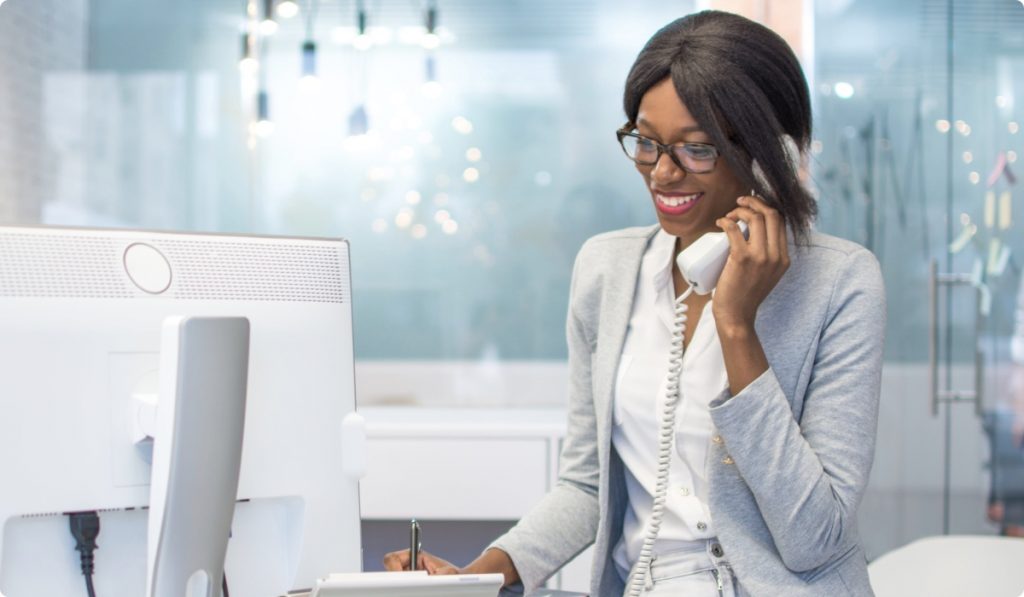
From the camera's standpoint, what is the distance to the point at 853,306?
1286 mm

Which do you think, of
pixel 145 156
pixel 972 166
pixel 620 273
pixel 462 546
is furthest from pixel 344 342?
pixel 145 156

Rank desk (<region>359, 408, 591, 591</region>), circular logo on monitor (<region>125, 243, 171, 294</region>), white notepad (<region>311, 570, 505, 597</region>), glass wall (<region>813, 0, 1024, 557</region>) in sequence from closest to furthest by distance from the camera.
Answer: white notepad (<region>311, 570, 505, 597</region>)
circular logo on monitor (<region>125, 243, 171, 294</region>)
desk (<region>359, 408, 591, 591</region>)
glass wall (<region>813, 0, 1024, 557</region>)

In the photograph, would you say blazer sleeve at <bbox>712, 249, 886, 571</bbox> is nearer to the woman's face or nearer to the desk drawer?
the woman's face

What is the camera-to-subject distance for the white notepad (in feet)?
2.94

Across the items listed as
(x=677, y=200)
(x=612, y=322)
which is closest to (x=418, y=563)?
(x=612, y=322)

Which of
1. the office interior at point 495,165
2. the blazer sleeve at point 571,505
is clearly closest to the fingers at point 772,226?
the blazer sleeve at point 571,505

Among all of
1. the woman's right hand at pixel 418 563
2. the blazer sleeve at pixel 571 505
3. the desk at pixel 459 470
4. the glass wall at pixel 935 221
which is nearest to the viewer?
the woman's right hand at pixel 418 563

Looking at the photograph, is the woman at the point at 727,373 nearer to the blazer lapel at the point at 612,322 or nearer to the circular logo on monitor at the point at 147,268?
the blazer lapel at the point at 612,322

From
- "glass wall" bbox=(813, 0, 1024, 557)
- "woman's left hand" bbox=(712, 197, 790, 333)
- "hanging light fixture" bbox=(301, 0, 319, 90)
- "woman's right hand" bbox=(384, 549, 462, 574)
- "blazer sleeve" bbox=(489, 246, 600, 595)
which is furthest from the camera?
"hanging light fixture" bbox=(301, 0, 319, 90)

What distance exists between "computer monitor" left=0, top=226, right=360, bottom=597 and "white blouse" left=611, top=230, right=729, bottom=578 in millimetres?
438

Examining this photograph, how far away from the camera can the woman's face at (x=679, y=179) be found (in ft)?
4.40

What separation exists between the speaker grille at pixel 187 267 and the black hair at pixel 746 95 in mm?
496

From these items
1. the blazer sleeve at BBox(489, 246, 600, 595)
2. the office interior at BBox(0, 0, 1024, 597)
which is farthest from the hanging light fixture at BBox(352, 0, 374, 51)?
the blazer sleeve at BBox(489, 246, 600, 595)

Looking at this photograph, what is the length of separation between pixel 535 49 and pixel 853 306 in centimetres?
286
